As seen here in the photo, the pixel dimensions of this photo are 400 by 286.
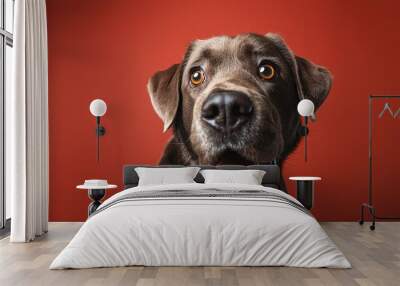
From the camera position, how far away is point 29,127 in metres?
5.43

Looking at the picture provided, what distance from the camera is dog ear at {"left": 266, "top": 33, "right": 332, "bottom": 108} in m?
6.32

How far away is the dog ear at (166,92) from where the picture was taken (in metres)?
6.35

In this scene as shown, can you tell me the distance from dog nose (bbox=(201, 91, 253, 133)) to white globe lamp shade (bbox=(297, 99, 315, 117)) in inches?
27.3

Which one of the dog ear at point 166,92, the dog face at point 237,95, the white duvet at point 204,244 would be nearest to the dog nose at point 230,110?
the dog face at point 237,95

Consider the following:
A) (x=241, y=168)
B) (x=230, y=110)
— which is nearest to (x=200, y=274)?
(x=241, y=168)

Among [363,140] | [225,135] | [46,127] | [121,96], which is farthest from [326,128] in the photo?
[46,127]

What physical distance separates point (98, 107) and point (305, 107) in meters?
2.47

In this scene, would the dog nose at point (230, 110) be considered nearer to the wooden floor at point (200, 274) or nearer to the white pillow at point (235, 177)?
the white pillow at point (235, 177)

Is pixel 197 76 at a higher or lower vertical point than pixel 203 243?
higher

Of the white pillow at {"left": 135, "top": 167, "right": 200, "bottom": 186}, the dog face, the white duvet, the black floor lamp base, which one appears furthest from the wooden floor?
the dog face

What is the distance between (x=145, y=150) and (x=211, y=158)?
0.97 meters

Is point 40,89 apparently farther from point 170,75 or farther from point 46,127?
point 170,75

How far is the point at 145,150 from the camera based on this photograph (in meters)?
6.59

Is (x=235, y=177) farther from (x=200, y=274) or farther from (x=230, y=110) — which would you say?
(x=200, y=274)
